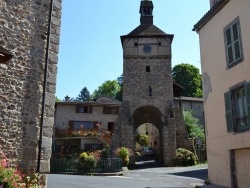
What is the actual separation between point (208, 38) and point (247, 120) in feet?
15.7

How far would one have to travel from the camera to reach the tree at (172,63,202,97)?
51.0 meters

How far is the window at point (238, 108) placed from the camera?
33.2 ft

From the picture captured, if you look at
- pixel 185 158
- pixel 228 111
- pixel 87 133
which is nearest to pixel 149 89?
pixel 185 158

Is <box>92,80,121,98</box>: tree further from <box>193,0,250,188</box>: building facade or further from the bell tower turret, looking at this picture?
<box>193,0,250,188</box>: building facade

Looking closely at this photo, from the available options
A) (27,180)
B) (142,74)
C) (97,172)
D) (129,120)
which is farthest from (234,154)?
(142,74)

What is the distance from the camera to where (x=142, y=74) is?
98.1 feet

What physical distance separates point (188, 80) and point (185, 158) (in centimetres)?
2690

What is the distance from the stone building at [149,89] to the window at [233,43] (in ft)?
56.5

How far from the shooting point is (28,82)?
805 cm

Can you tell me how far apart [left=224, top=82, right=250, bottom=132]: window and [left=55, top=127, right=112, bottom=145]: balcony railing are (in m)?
21.5

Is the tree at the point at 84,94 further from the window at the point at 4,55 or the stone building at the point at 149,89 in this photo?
the window at the point at 4,55

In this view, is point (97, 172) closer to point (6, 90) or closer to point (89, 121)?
→ point (6, 90)

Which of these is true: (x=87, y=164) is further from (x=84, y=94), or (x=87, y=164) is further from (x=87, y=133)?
(x=84, y=94)

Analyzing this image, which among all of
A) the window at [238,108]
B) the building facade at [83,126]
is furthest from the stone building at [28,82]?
the building facade at [83,126]
